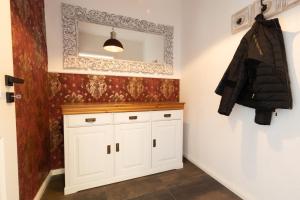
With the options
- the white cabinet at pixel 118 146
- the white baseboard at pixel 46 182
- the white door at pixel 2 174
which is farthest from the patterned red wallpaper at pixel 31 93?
the white door at pixel 2 174

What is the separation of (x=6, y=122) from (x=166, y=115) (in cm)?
158

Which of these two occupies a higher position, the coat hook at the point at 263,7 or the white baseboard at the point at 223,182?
the coat hook at the point at 263,7

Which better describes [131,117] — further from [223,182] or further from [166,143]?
[223,182]

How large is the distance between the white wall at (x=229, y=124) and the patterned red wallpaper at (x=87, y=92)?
67 centimetres

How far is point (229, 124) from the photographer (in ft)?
5.65

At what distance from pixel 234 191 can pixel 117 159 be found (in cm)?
133

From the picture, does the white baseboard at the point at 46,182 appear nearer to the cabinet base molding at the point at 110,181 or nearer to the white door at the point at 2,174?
the cabinet base molding at the point at 110,181

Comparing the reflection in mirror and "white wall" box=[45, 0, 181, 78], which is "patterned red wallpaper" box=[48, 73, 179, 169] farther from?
the reflection in mirror

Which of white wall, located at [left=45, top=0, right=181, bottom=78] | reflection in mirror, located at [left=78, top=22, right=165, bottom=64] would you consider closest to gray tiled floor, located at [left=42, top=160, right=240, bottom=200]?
white wall, located at [left=45, top=0, right=181, bottom=78]

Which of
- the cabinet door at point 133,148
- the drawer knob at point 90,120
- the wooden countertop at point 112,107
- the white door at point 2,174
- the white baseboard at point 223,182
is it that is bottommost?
the white baseboard at point 223,182

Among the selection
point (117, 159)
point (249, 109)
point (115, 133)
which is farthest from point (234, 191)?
point (115, 133)

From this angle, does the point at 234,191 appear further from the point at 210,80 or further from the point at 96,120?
the point at 96,120

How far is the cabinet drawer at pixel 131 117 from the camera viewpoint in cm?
177

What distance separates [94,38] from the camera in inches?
82.0
